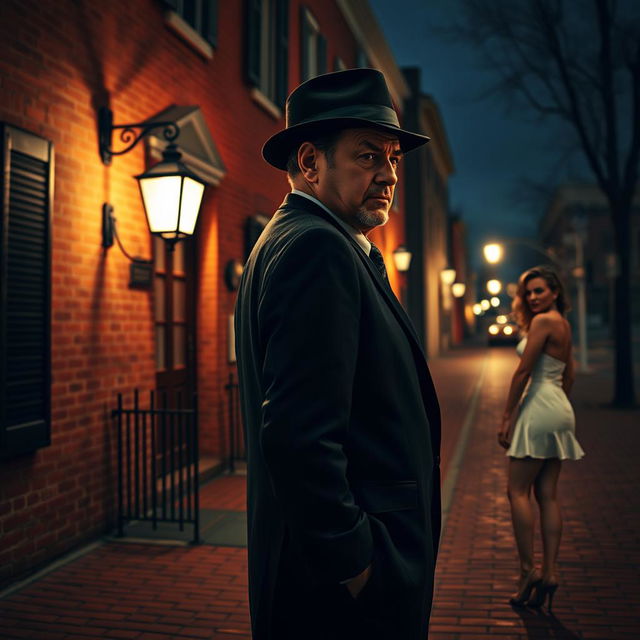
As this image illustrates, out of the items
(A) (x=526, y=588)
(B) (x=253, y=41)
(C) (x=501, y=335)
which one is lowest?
(A) (x=526, y=588)

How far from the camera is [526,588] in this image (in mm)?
4203

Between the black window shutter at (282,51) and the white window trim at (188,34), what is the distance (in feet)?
8.55

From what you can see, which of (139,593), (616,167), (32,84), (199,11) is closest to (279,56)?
(199,11)

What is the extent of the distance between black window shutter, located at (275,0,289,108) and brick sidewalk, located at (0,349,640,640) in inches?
231

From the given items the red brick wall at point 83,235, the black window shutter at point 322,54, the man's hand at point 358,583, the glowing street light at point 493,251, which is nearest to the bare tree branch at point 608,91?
the black window shutter at point 322,54

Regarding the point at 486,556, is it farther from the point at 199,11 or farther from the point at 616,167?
the point at 616,167

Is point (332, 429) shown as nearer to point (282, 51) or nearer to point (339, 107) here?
point (339, 107)

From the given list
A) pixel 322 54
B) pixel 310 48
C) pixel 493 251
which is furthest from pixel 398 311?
pixel 493 251

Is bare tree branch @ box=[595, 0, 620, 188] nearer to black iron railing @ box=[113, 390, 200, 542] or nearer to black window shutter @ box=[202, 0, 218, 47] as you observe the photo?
black window shutter @ box=[202, 0, 218, 47]

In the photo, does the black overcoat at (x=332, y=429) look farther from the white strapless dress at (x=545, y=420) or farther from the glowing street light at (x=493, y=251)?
the glowing street light at (x=493, y=251)

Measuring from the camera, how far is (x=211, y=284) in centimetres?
799

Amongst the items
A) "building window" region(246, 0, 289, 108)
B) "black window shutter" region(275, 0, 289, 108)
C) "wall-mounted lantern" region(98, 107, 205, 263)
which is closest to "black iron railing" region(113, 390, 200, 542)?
"wall-mounted lantern" region(98, 107, 205, 263)

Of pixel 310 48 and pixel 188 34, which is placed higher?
pixel 310 48

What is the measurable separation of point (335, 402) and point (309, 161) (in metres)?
0.73
